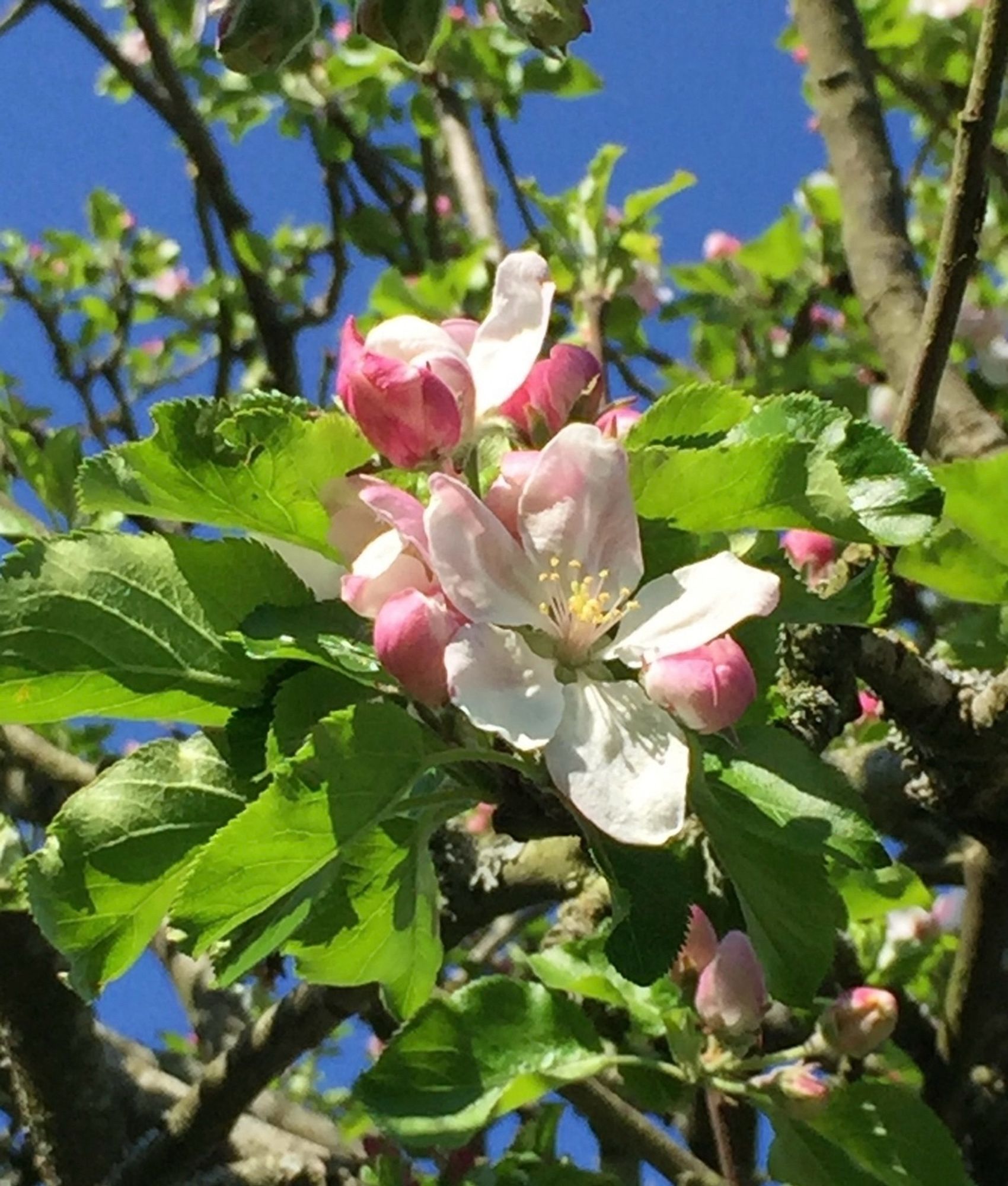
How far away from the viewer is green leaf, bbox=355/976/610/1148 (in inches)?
45.9

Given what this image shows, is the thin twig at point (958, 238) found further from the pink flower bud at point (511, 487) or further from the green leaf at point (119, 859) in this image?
the green leaf at point (119, 859)

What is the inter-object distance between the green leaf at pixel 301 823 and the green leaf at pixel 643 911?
0.13 m

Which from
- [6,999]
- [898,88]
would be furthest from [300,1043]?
[898,88]

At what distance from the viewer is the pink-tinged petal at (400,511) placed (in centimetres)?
80

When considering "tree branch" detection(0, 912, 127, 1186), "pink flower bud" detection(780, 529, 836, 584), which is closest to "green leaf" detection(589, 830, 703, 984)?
"pink flower bud" detection(780, 529, 836, 584)

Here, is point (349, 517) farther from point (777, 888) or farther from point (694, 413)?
Answer: point (777, 888)

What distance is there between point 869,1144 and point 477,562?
76 cm

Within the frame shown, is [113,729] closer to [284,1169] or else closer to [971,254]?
[284,1169]

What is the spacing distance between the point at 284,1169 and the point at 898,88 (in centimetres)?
220

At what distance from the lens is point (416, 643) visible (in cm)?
78

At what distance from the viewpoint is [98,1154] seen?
182 centimetres

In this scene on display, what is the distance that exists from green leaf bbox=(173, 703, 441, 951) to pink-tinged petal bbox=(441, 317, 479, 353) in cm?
27

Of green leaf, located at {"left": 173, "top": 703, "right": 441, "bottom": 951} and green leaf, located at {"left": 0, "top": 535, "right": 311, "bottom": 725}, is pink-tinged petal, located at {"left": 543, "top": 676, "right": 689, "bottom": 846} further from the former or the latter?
green leaf, located at {"left": 0, "top": 535, "right": 311, "bottom": 725}

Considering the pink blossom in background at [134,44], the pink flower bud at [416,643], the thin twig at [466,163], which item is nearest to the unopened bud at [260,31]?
the pink flower bud at [416,643]
